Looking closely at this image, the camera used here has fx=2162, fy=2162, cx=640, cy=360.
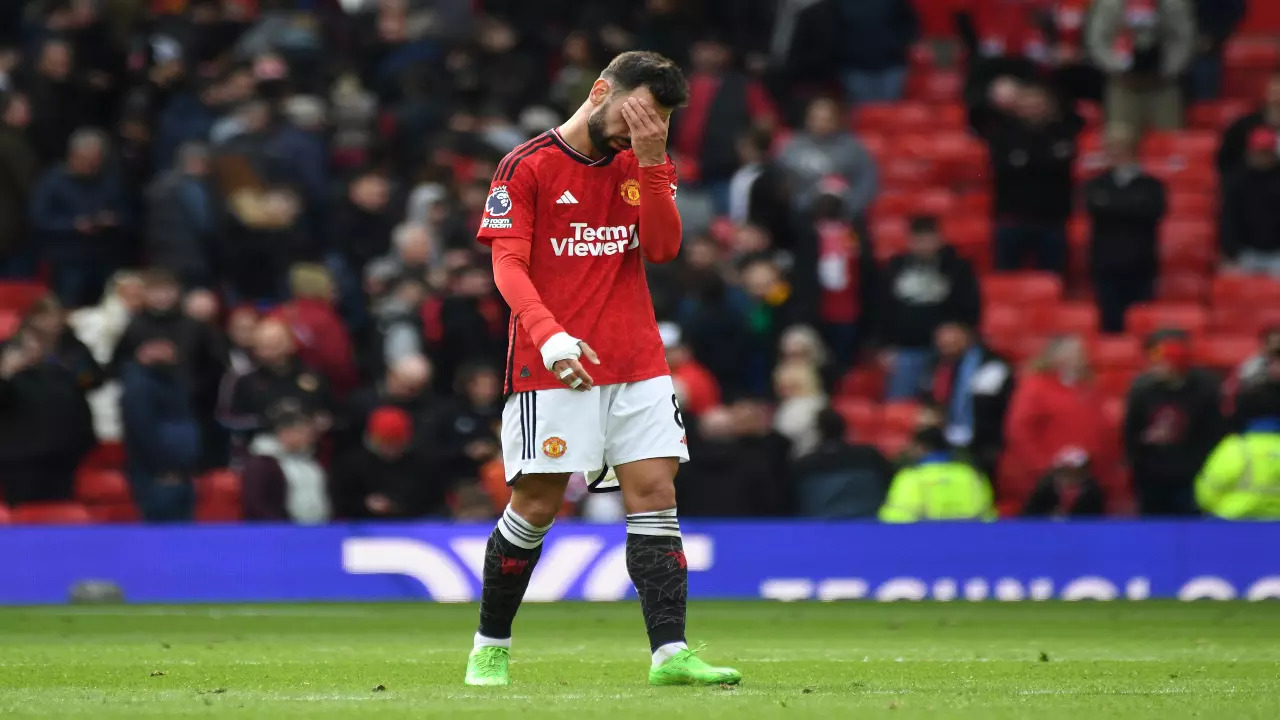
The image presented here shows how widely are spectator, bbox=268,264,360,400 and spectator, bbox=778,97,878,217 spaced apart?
4.36m

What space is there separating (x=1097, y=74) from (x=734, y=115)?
3.86 metres

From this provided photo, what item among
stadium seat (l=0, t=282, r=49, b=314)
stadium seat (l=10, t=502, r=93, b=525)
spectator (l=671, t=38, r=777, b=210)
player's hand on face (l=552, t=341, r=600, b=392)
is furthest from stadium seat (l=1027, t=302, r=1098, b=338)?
player's hand on face (l=552, t=341, r=600, b=392)

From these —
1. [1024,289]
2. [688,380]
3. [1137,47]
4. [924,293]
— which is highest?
[1137,47]

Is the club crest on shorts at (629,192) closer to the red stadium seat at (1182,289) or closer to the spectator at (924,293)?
the spectator at (924,293)

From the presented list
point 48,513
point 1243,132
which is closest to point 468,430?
point 48,513

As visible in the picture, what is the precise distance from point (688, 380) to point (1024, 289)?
425cm

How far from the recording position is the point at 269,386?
1594 cm

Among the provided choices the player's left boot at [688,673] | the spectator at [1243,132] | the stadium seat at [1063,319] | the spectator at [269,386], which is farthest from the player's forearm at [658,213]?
the spectator at [1243,132]

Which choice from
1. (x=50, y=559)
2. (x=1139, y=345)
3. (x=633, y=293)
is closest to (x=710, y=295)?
(x=1139, y=345)

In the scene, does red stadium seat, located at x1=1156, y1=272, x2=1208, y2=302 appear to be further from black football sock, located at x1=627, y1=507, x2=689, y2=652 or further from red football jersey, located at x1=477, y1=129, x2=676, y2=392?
black football sock, located at x1=627, y1=507, x2=689, y2=652

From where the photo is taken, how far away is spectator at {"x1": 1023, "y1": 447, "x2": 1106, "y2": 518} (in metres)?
16.0

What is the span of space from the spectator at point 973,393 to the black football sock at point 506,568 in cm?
892

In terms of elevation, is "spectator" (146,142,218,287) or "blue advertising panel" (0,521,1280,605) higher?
"spectator" (146,142,218,287)

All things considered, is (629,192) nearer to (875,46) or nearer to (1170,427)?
(1170,427)
